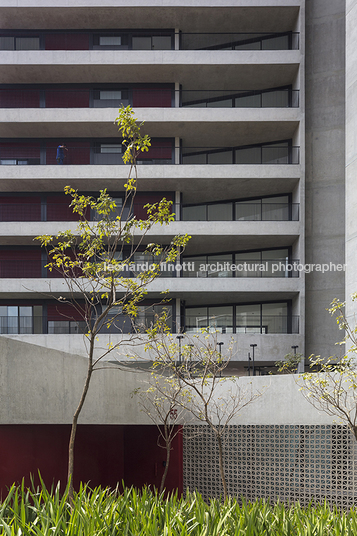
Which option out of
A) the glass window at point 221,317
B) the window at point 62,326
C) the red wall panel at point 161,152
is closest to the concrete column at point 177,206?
the red wall panel at point 161,152

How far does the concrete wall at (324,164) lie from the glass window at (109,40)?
12652mm

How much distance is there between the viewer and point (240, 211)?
33812 mm

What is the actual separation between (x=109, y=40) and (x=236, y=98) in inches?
377

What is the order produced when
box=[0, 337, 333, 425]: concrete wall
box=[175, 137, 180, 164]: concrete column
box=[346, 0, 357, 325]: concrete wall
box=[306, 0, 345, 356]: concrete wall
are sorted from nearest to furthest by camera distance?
box=[0, 337, 333, 425]: concrete wall, box=[346, 0, 357, 325]: concrete wall, box=[306, 0, 345, 356]: concrete wall, box=[175, 137, 180, 164]: concrete column

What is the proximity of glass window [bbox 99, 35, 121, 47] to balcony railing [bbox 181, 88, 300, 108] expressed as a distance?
221 inches

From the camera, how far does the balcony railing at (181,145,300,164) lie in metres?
33.3

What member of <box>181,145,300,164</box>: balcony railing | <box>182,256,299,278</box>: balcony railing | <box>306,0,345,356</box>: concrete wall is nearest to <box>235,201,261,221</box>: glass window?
<box>182,256,299,278</box>: balcony railing

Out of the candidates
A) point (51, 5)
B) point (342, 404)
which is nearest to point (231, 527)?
point (342, 404)

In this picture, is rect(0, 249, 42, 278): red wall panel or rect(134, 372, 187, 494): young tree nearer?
rect(134, 372, 187, 494): young tree

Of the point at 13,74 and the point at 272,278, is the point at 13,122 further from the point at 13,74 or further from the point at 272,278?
the point at 272,278

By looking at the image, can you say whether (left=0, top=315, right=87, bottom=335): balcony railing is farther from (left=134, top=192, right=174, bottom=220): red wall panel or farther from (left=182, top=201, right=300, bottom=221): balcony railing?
(left=182, top=201, right=300, bottom=221): balcony railing

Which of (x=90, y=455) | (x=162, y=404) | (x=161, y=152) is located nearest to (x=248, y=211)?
(x=161, y=152)

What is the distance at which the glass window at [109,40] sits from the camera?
111 feet

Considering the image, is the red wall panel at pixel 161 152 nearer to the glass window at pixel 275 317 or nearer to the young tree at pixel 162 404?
the glass window at pixel 275 317
